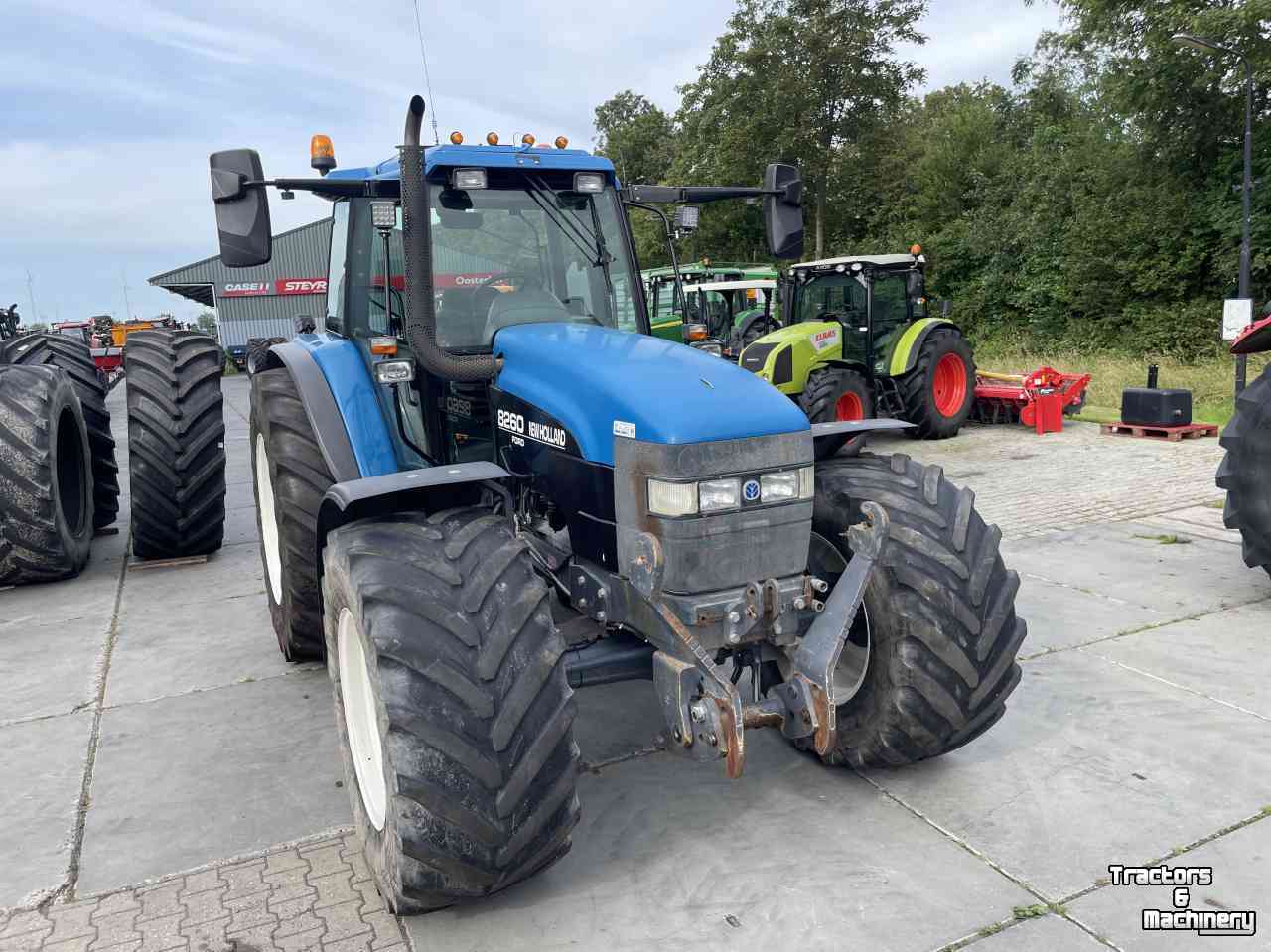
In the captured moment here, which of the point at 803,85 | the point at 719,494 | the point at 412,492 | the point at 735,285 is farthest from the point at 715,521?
the point at 803,85

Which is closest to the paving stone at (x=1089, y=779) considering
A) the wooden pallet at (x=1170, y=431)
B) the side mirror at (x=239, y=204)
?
the side mirror at (x=239, y=204)

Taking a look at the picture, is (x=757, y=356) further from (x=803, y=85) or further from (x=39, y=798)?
(x=803, y=85)

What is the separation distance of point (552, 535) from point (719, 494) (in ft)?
2.90

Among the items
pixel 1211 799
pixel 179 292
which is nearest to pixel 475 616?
pixel 1211 799

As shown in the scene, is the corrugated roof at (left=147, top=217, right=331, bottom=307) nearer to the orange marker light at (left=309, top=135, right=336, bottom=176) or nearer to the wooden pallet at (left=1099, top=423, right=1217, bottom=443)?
the wooden pallet at (left=1099, top=423, right=1217, bottom=443)

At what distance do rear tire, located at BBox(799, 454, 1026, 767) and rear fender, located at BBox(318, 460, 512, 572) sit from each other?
131 cm

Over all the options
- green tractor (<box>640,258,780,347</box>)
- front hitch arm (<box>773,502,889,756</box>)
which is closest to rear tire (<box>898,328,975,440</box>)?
green tractor (<box>640,258,780,347</box>)

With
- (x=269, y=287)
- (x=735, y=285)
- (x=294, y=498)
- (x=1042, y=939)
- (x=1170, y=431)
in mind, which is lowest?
(x=1042, y=939)

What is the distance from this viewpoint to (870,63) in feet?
81.2

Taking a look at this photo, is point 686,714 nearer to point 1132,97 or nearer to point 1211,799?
point 1211,799

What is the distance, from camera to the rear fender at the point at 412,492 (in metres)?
3.00

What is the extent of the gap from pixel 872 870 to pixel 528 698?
1.26 metres

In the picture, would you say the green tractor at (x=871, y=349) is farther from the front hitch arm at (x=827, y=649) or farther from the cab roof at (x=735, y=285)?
the front hitch arm at (x=827, y=649)

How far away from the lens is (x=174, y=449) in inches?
255
